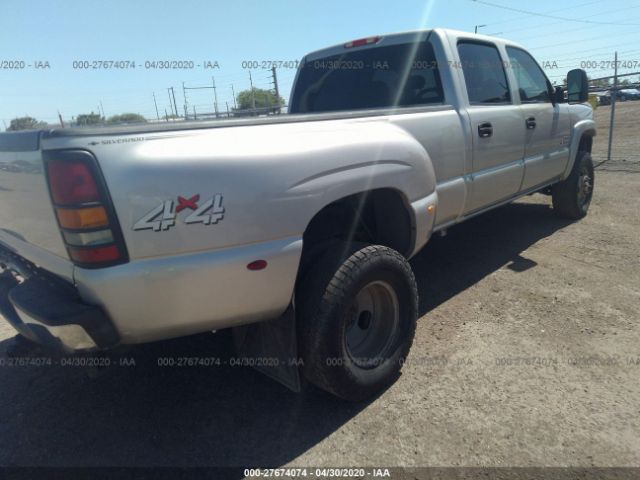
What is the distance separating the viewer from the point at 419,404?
253cm

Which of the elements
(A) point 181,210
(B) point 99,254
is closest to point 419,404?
(A) point 181,210

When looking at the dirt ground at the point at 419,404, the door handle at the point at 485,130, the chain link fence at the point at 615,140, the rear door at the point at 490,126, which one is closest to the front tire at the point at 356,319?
the dirt ground at the point at 419,404

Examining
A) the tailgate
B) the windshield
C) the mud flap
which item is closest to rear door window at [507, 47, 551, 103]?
the windshield

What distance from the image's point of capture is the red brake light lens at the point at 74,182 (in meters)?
1.68

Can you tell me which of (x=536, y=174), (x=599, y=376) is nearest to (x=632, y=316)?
(x=599, y=376)

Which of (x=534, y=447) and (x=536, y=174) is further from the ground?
(x=536, y=174)

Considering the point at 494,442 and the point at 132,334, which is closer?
the point at 132,334

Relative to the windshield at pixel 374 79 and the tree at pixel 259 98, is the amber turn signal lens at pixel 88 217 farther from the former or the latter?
the tree at pixel 259 98

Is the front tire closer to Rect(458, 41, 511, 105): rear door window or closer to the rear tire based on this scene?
Rect(458, 41, 511, 105): rear door window

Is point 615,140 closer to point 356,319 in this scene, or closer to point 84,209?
point 356,319

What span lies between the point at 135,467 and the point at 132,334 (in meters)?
0.75

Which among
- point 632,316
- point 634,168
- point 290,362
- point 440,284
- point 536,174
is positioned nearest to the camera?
point 290,362

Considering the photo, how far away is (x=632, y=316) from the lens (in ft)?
10.9

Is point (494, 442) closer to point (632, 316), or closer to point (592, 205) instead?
point (632, 316)
